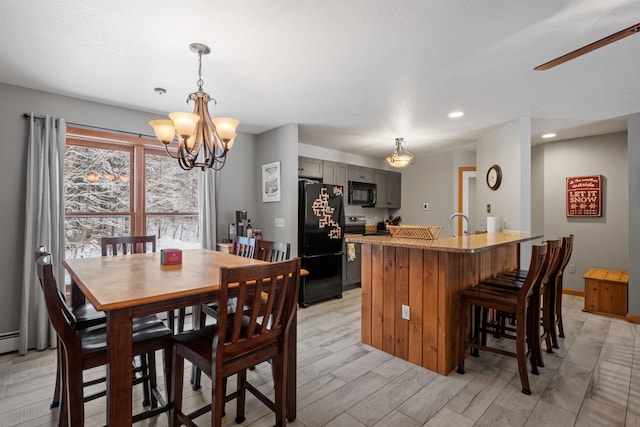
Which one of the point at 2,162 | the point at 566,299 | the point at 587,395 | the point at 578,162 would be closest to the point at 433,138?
the point at 578,162

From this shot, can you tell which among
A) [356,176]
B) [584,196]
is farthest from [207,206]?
[584,196]

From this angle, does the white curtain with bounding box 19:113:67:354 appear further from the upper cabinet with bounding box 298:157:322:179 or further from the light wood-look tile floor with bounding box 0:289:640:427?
the upper cabinet with bounding box 298:157:322:179

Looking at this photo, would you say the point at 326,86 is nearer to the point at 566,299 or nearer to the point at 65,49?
the point at 65,49

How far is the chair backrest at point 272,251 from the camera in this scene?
2.37 metres

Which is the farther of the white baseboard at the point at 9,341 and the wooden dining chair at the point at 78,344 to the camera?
the white baseboard at the point at 9,341

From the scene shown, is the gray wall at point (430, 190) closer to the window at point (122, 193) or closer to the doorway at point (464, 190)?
the doorway at point (464, 190)

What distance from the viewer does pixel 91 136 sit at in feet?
10.8

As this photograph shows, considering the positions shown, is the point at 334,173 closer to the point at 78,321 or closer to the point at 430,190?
the point at 430,190

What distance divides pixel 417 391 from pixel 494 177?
10.1ft

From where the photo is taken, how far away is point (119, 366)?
1.35m

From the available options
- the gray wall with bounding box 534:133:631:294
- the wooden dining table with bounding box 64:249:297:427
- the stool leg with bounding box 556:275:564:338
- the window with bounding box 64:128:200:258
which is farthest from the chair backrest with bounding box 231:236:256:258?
the gray wall with bounding box 534:133:631:294

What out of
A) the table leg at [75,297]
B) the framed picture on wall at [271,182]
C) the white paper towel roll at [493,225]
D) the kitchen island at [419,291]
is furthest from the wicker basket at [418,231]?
the table leg at [75,297]

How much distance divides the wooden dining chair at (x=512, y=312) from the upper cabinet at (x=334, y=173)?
9.89 feet

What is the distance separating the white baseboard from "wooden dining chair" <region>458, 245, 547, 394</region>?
12.4ft
